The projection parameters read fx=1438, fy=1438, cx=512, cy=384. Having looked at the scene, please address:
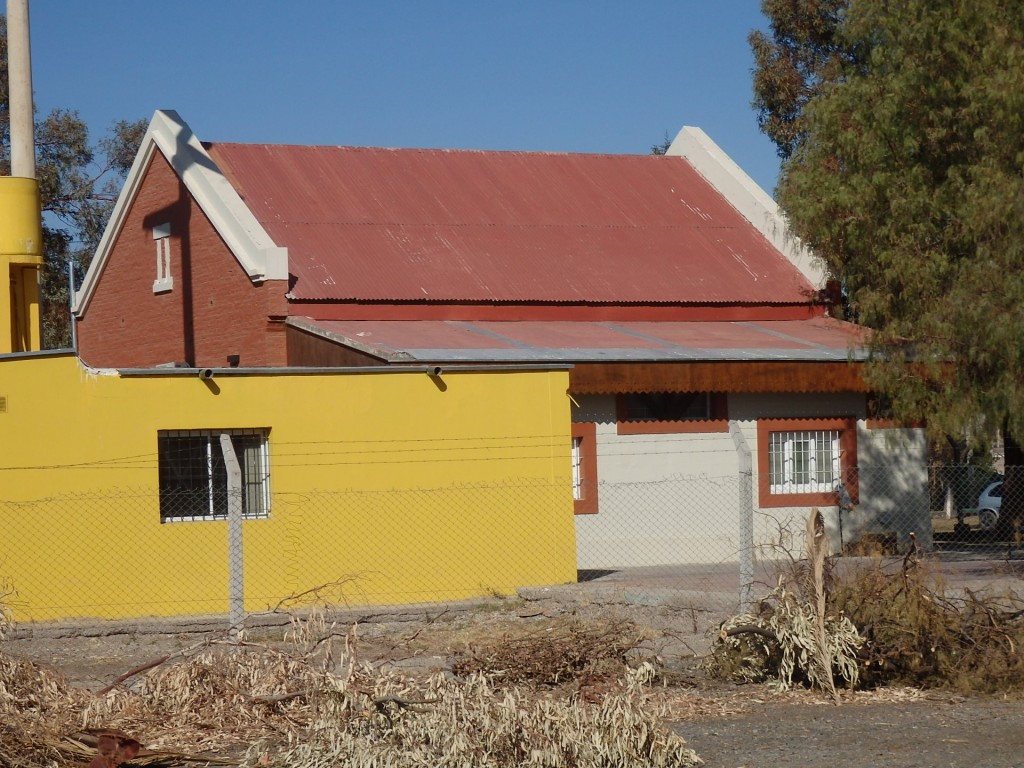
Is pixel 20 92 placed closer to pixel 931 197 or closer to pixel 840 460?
pixel 931 197

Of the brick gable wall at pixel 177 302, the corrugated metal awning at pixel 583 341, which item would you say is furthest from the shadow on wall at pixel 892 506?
the brick gable wall at pixel 177 302

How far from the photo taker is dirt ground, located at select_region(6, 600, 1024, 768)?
8141 millimetres

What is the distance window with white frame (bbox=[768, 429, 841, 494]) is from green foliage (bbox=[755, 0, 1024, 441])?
8.98 ft

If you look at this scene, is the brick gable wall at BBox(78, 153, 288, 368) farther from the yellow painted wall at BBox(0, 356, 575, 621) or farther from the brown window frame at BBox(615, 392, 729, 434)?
the yellow painted wall at BBox(0, 356, 575, 621)

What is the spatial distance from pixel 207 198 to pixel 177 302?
7.31ft

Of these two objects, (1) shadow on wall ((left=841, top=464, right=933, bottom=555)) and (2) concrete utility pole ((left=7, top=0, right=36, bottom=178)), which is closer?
(2) concrete utility pole ((left=7, top=0, right=36, bottom=178))

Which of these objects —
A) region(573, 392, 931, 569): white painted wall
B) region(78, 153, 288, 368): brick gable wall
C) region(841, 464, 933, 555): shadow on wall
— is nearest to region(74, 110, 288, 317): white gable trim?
region(78, 153, 288, 368): brick gable wall

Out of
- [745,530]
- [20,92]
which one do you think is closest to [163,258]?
[20,92]

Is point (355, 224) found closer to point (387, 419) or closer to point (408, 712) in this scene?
point (387, 419)

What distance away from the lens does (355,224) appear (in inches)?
890

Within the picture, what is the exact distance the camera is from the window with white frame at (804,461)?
2078cm

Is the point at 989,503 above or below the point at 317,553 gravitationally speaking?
below

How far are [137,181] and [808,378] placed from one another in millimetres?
12105

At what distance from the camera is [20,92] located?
17734 millimetres
